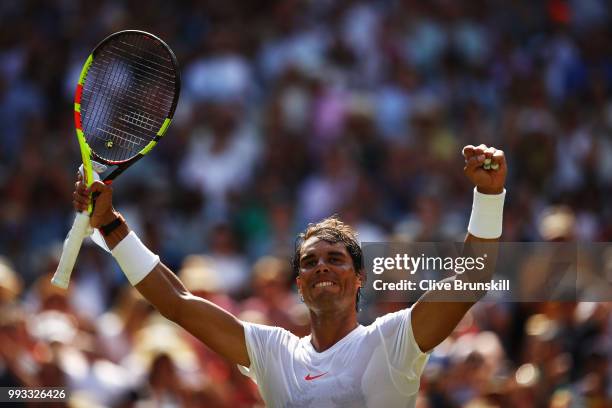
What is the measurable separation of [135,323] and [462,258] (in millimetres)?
4387

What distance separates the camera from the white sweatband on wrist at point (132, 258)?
4.96m

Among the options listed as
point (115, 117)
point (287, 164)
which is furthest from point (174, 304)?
point (287, 164)

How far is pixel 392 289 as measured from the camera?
721 cm

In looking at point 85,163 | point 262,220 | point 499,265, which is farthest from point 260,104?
point 85,163

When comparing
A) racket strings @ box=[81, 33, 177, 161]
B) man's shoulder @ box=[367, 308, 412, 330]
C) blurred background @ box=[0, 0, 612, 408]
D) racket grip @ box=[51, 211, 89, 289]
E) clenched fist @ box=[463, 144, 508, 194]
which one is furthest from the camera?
blurred background @ box=[0, 0, 612, 408]

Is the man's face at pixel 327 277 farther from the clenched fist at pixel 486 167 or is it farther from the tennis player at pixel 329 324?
the clenched fist at pixel 486 167

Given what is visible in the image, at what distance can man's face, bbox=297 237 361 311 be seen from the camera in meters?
4.90

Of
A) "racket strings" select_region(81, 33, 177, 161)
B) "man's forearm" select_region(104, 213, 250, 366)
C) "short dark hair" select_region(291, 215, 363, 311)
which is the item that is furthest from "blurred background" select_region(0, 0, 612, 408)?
"man's forearm" select_region(104, 213, 250, 366)

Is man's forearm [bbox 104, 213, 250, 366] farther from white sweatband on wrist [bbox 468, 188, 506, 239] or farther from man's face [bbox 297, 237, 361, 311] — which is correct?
white sweatband on wrist [bbox 468, 188, 506, 239]

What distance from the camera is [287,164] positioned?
424 inches

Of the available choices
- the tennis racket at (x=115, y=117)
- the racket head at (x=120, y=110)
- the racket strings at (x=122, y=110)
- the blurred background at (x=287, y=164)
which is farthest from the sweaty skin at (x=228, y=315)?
the blurred background at (x=287, y=164)

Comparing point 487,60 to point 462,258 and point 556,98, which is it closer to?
point 556,98

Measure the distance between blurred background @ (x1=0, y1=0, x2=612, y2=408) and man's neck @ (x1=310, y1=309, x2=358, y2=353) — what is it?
239 cm

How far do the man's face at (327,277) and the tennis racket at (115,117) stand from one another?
2.82ft
